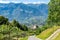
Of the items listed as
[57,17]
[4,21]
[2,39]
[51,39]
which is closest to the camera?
[2,39]

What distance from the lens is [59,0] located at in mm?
51062

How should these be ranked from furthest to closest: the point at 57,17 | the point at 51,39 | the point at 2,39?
1. the point at 57,17
2. the point at 51,39
3. the point at 2,39

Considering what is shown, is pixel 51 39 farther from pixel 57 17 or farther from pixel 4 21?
pixel 4 21

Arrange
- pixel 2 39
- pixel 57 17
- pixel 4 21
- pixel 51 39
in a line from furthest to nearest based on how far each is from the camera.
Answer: pixel 4 21, pixel 57 17, pixel 51 39, pixel 2 39

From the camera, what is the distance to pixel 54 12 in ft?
168

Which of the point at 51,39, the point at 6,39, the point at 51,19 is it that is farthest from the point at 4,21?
the point at 6,39

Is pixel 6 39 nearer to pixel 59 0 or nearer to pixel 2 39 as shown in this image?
pixel 2 39

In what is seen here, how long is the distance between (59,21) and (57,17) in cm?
113

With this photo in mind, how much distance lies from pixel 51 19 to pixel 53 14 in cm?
137

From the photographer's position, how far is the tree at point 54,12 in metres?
50.9

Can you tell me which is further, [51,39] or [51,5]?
[51,5]

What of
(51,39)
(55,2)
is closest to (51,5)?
(55,2)

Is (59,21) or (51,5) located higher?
(51,5)

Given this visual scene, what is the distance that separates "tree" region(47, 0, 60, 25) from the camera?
2003 inches
